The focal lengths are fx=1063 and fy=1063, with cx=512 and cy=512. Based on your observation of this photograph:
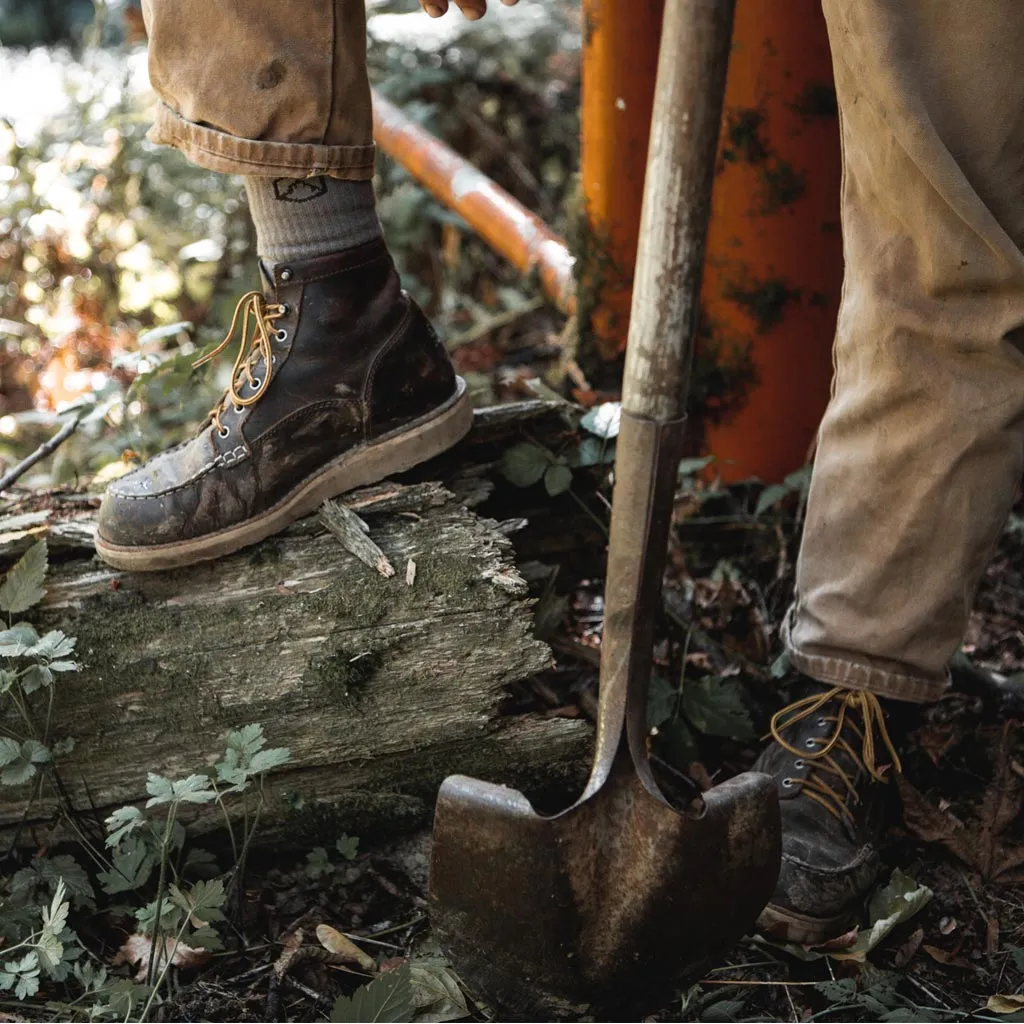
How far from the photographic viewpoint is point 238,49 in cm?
150

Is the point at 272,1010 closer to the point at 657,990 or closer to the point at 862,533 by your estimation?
the point at 657,990

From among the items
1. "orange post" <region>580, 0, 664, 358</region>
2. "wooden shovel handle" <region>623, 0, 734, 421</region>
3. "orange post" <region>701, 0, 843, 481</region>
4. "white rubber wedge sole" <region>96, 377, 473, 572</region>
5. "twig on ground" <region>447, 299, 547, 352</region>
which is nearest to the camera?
"wooden shovel handle" <region>623, 0, 734, 421</region>

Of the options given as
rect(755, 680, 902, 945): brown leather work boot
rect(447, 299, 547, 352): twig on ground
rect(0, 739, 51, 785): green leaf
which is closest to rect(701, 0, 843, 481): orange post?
rect(755, 680, 902, 945): brown leather work boot

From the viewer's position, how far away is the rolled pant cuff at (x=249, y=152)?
1.55 meters

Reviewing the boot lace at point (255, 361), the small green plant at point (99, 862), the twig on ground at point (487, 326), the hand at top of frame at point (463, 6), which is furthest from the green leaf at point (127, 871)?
the twig on ground at point (487, 326)

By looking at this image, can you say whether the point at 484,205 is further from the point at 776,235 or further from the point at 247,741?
the point at 247,741

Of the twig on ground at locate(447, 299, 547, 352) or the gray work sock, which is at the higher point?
the gray work sock

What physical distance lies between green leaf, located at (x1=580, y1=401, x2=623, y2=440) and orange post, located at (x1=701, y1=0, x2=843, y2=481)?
0.63 meters

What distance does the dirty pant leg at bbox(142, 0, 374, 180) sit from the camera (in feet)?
4.94

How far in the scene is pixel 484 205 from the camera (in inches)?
123

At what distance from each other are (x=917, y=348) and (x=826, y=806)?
725 millimetres

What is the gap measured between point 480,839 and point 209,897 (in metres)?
0.42

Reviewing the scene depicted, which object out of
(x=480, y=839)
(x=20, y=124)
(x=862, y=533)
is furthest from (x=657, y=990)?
(x=20, y=124)

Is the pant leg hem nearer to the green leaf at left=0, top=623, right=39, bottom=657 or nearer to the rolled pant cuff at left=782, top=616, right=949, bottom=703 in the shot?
the rolled pant cuff at left=782, top=616, right=949, bottom=703
